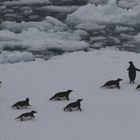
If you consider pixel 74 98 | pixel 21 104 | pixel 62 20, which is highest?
pixel 21 104

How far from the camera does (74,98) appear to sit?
11.6 metres

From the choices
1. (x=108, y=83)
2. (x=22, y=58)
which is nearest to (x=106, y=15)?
(x=22, y=58)

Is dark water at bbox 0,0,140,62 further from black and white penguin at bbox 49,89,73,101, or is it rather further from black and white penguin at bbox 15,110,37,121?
black and white penguin at bbox 15,110,37,121

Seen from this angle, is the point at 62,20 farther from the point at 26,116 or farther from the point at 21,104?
the point at 26,116

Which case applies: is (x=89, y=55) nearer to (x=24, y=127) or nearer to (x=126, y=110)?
(x=126, y=110)

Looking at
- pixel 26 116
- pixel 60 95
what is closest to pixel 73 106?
pixel 60 95

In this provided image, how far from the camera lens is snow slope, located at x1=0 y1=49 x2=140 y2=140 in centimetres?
910

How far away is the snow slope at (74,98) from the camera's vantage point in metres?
9.10

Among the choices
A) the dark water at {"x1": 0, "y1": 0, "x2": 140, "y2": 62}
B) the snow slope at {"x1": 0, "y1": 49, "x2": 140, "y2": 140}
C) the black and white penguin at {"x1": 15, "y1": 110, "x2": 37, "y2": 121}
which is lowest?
the dark water at {"x1": 0, "y1": 0, "x2": 140, "y2": 62}

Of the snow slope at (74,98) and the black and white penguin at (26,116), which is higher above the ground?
the black and white penguin at (26,116)

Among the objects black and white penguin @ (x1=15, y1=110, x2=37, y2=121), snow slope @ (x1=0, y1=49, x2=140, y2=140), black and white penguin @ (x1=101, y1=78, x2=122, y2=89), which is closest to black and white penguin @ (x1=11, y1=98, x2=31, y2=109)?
snow slope @ (x1=0, y1=49, x2=140, y2=140)

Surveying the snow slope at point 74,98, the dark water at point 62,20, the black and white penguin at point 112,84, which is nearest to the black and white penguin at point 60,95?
→ the snow slope at point 74,98

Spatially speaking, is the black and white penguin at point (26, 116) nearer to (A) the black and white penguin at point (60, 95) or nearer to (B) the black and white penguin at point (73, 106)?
(B) the black and white penguin at point (73, 106)

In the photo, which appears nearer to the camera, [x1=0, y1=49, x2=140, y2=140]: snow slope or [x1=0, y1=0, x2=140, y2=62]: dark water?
[x1=0, y1=49, x2=140, y2=140]: snow slope
